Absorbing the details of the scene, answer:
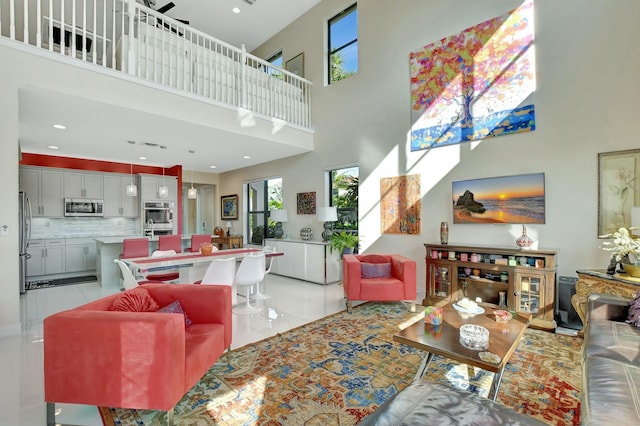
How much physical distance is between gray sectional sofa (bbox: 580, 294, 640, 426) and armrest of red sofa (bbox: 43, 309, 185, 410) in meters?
2.07

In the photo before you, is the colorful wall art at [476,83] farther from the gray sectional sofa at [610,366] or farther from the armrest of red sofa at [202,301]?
the armrest of red sofa at [202,301]

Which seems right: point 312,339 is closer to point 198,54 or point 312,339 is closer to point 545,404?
point 545,404

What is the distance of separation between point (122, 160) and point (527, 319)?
8.36 m

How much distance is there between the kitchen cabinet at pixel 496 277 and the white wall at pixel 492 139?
403 millimetres

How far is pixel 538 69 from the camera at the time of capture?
12.3ft

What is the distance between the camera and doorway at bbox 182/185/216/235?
980 cm

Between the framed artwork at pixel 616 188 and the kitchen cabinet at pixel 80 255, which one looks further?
the kitchen cabinet at pixel 80 255

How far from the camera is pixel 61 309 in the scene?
4.18m

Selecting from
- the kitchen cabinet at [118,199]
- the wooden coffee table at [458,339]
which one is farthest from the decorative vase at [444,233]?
the kitchen cabinet at [118,199]

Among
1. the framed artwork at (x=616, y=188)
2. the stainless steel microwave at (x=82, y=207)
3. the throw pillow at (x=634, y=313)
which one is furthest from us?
the stainless steel microwave at (x=82, y=207)

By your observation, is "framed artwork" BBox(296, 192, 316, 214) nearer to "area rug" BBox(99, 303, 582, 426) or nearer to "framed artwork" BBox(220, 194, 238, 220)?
"framed artwork" BBox(220, 194, 238, 220)

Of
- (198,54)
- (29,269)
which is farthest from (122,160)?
(198,54)

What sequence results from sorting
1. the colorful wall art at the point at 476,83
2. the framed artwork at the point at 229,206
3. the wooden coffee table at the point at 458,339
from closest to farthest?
the wooden coffee table at the point at 458,339 < the colorful wall art at the point at 476,83 < the framed artwork at the point at 229,206

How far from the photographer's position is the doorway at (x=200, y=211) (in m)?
9.80
